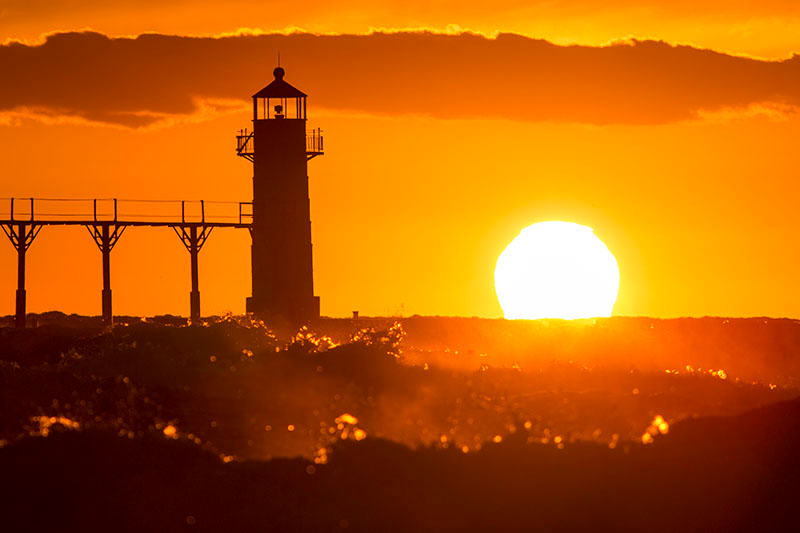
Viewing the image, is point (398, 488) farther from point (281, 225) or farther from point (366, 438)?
point (281, 225)

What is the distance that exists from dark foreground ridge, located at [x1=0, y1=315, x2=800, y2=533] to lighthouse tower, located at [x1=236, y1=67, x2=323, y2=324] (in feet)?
6.79

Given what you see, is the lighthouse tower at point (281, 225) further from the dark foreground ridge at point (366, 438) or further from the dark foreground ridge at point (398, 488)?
the dark foreground ridge at point (398, 488)

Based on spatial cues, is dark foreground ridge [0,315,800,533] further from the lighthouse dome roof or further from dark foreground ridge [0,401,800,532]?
the lighthouse dome roof

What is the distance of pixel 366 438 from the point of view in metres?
27.9

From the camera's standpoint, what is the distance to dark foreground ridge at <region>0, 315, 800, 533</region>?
83.8ft

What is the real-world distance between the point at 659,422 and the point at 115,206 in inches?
1656

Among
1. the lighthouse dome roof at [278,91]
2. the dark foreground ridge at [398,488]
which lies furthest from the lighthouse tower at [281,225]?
the dark foreground ridge at [398,488]

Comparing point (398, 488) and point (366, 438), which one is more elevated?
point (366, 438)

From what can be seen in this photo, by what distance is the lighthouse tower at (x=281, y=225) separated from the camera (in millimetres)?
54750

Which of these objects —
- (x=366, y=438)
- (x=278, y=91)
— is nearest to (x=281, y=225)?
(x=278, y=91)

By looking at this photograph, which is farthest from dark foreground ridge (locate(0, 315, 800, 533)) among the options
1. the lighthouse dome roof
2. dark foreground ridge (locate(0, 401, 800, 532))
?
the lighthouse dome roof

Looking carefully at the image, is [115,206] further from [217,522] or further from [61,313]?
[217,522]

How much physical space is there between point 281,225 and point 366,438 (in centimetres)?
2728

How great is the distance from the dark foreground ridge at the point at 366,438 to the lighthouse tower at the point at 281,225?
2.07 metres
